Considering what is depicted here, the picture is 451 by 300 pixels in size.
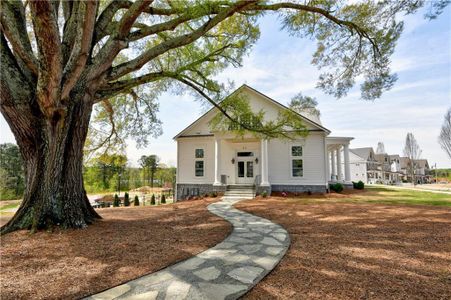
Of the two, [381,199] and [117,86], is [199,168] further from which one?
[381,199]

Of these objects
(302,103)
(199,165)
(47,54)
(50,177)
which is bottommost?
(50,177)

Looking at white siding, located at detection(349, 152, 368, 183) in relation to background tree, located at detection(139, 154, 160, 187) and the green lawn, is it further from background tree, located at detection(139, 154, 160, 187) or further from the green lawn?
background tree, located at detection(139, 154, 160, 187)

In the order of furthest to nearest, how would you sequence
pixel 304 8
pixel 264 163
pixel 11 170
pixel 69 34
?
1. pixel 11 170
2. pixel 264 163
3. pixel 304 8
4. pixel 69 34

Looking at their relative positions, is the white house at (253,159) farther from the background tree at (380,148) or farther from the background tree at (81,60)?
the background tree at (380,148)

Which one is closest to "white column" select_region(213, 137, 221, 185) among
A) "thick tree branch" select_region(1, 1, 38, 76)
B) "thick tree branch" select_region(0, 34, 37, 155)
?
"thick tree branch" select_region(0, 34, 37, 155)

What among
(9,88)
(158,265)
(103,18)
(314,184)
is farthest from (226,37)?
(314,184)

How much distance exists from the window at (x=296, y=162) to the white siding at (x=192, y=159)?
5296 mm

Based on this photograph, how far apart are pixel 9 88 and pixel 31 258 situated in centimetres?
361

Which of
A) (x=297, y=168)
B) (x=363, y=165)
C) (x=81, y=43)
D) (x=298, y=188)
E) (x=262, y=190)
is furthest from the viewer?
(x=363, y=165)

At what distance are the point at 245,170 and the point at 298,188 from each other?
3553 mm

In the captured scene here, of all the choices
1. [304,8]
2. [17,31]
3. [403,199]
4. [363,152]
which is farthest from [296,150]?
[363,152]

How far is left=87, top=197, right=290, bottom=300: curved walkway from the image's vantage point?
2.38 m

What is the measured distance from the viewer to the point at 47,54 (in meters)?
3.83

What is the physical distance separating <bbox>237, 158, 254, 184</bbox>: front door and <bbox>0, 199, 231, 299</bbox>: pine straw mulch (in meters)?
9.66
